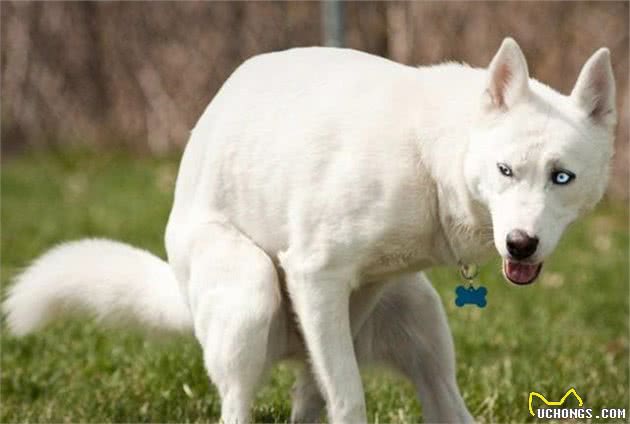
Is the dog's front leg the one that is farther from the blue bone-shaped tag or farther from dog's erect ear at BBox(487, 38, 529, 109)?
dog's erect ear at BBox(487, 38, 529, 109)

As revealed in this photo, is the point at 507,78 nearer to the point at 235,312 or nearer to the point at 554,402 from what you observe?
the point at 235,312

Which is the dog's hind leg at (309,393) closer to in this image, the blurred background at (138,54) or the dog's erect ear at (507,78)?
the dog's erect ear at (507,78)

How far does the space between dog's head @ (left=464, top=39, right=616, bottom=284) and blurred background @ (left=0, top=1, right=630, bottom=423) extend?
1227 mm

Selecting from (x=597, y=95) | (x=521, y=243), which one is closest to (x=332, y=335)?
(x=521, y=243)

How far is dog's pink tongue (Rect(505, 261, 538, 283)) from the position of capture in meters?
3.57

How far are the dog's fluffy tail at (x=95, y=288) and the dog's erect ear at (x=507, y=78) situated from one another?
1.60 metres

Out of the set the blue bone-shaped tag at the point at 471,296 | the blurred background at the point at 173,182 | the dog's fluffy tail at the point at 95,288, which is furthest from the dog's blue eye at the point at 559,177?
the dog's fluffy tail at the point at 95,288

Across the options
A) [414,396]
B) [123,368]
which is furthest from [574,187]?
[123,368]

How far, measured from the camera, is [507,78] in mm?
3721

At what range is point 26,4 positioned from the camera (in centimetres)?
1330

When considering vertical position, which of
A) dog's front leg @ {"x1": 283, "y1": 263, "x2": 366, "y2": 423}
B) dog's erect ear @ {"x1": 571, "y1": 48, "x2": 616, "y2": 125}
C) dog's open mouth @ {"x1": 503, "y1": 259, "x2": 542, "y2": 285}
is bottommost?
dog's front leg @ {"x1": 283, "y1": 263, "x2": 366, "y2": 423}

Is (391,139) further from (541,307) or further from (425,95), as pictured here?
(541,307)

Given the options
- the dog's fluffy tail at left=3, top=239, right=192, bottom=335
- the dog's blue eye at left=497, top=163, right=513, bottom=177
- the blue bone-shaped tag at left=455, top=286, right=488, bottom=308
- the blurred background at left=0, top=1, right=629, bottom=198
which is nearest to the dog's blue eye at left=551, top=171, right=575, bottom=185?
the dog's blue eye at left=497, top=163, right=513, bottom=177

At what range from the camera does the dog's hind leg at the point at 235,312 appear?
13.5 ft
